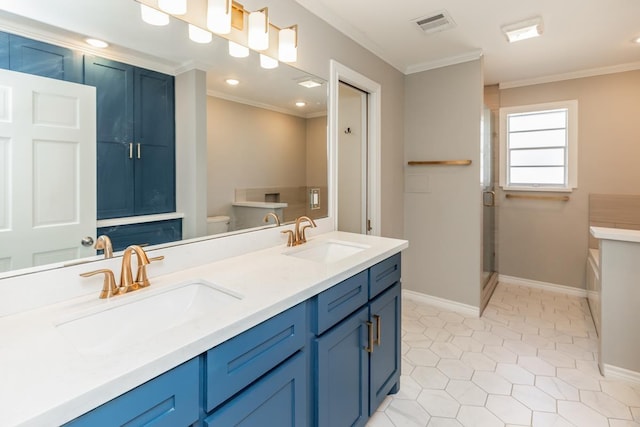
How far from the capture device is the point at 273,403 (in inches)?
41.5

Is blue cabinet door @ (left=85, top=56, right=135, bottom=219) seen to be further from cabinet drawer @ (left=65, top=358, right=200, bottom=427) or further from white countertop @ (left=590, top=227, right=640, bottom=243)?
white countertop @ (left=590, top=227, right=640, bottom=243)

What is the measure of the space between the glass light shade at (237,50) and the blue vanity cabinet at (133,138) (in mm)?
386

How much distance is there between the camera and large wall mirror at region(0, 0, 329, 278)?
1.12m

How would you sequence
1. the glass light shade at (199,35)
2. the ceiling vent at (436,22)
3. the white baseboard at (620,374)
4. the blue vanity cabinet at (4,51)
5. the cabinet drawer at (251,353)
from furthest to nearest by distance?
the ceiling vent at (436,22) < the white baseboard at (620,374) < the glass light shade at (199,35) < the blue vanity cabinet at (4,51) < the cabinet drawer at (251,353)

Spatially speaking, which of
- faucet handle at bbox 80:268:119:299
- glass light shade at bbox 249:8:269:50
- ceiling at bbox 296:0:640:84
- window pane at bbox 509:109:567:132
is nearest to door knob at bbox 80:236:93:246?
faucet handle at bbox 80:268:119:299

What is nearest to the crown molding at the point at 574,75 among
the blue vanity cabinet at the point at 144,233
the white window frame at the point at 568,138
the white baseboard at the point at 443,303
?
the white window frame at the point at 568,138

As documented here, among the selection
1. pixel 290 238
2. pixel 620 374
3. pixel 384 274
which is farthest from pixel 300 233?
pixel 620 374

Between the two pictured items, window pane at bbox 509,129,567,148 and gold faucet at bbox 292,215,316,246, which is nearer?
gold faucet at bbox 292,215,316,246

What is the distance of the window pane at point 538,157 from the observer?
11.8 feet

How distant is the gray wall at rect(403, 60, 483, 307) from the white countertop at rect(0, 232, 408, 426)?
80.7 inches

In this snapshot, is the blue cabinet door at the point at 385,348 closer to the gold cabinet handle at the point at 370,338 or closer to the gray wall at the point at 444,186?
the gold cabinet handle at the point at 370,338

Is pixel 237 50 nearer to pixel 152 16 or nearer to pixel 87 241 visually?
pixel 152 16

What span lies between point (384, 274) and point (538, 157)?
2986 mm

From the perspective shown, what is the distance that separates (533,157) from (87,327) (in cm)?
419
